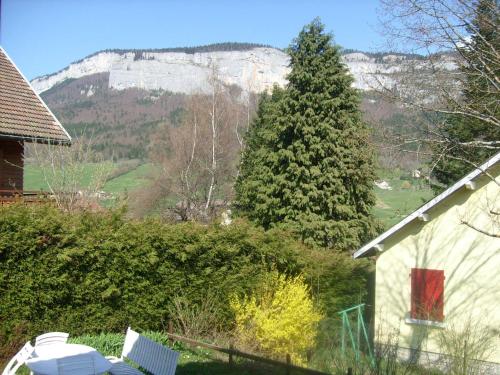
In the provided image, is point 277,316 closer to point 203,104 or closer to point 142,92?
point 203,104

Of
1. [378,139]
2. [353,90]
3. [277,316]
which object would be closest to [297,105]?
[353,90]

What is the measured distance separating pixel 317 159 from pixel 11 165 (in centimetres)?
1127

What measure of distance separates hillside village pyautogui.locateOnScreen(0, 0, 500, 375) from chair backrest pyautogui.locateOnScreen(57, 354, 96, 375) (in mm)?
29


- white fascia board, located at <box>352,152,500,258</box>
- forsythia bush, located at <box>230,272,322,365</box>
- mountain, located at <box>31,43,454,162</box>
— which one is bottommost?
forsythia bush, located at <box>230,272,322,365</box>

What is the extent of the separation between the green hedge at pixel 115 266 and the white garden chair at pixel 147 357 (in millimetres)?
2313

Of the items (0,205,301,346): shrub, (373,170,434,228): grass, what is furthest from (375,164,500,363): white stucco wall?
(0,205,301,346): shrub

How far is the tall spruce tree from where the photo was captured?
21.3 metres

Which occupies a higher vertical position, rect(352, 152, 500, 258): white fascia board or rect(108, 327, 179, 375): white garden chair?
rect(352, 152, 500, 258): white fascia board

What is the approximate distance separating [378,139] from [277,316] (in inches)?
177

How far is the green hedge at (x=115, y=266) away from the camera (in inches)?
428

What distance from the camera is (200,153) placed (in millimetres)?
41938

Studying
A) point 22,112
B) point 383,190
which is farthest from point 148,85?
point 22,112

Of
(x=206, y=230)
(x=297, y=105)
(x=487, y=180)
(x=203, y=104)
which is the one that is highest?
(x=203, y=104)

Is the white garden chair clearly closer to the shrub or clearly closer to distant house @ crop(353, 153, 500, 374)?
the shrub
